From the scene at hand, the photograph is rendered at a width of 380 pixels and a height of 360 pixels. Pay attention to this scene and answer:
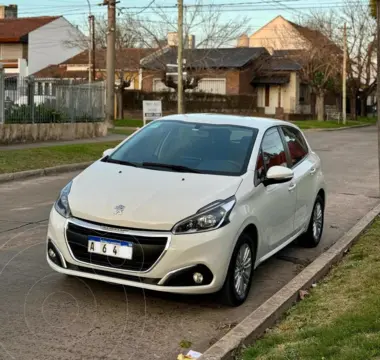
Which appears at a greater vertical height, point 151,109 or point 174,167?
point 151,109

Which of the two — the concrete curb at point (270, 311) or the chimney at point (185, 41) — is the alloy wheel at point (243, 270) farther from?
the chimney at point (185, 41)

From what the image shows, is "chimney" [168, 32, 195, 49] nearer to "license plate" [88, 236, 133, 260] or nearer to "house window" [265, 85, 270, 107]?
"house window" [265, 85, 270, 107]

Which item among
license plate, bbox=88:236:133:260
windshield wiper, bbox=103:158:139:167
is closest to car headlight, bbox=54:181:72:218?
license plate, bbox=88:236:133:260

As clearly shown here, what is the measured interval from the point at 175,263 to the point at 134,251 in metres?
0.33

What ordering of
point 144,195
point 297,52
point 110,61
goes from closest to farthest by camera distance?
point 144,195 → point 110,61 → point 297,52

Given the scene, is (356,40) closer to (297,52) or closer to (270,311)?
(297,52)

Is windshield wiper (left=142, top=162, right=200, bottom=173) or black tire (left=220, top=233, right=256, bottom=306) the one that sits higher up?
windshield wiper (left=142, top=162, right=200, bottom=173)

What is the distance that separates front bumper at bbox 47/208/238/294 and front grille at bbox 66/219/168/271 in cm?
2

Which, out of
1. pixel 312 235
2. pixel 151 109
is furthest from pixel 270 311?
pixel 151 109

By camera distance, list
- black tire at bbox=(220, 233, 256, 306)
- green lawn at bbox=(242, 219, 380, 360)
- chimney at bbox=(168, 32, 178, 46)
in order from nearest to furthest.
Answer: green lawn at bbox=(242, 219, 380, 360), black tire at bbox=(220, 233, 256, 306), chimney at bbox=(168, 32, 178, 46)

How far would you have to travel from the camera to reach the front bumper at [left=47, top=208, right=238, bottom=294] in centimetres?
491

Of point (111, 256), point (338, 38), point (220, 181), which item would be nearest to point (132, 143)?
point (220, 181)

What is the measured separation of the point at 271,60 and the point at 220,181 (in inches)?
2042

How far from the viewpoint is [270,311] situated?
16.4 ft
